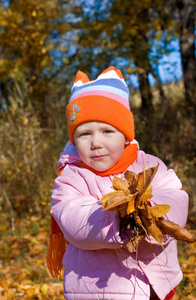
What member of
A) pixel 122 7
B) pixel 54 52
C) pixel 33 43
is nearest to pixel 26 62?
→ pixel 33 43

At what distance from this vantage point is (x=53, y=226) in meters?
1.87

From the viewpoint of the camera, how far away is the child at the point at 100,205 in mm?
1482

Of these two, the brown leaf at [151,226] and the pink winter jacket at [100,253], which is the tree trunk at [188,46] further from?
the brown leaf at [151,226]

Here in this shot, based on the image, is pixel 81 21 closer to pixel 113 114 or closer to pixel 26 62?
pixel 26 62

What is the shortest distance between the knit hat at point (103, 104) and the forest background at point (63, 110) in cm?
229

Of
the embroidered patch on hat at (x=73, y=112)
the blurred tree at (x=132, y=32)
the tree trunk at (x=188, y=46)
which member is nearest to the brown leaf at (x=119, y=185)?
the embroidered patch on hat at (x=73, y=112)

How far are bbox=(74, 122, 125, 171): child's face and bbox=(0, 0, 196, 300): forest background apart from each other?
2.28 metres

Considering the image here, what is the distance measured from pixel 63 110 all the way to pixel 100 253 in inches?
177

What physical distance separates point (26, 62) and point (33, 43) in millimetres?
449

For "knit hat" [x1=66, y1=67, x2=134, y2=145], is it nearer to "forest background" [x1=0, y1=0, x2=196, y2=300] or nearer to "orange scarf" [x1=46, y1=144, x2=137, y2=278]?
"orange scarf" [x1=46, y1=144, x2=137, y2=278]

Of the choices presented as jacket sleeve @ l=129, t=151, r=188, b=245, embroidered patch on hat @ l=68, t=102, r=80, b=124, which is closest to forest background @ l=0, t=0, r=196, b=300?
jacket sleeve @ l=129, t=151, r=188, b=245

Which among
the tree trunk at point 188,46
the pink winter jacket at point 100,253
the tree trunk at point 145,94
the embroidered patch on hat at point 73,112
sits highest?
the tree trunk at point 188,46

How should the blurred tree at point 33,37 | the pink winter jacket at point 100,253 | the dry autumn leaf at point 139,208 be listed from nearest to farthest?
the dry autumn leaf at point 139,208, the pink winter jacket at point 100,253, the blurred tree at point 33,37

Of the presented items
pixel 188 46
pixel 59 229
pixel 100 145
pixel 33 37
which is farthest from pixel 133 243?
pixel 33 37
